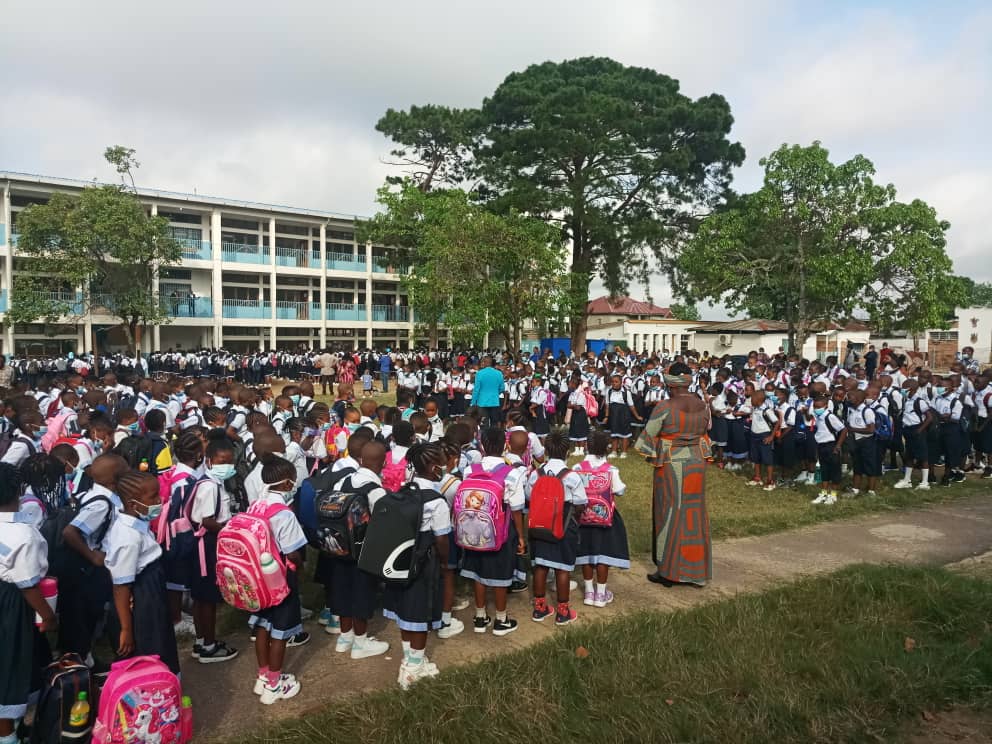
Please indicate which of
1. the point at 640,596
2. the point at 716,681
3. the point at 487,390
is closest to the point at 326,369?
the point at 487,390

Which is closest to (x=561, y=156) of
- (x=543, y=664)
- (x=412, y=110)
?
(x=412, y=110)

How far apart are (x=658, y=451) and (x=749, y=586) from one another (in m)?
1.38

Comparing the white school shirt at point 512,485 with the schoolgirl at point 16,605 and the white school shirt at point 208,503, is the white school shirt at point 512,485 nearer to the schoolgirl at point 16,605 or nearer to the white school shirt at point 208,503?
the white school shirt at point 208,503

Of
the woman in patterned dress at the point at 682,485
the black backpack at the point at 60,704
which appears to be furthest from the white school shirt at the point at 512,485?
the black backpack at the point at 60,704

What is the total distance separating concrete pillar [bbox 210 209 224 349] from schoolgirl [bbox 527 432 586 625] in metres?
27.9

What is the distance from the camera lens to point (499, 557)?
426 cm

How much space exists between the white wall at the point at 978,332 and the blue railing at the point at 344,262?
118 ft

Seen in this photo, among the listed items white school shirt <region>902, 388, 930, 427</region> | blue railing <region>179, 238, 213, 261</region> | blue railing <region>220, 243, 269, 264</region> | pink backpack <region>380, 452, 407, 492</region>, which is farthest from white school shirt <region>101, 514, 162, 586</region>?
blue railing <region>220, 243, 269, 264</region>

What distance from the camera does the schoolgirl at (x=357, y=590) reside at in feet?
12.6

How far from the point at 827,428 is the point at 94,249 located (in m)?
22.2

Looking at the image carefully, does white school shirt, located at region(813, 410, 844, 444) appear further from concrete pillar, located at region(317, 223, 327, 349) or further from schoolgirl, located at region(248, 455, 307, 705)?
concrete pillar, located at region(317, 223, 327, 349)

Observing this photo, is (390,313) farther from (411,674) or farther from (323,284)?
(411,674)

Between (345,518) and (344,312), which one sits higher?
(344,312)

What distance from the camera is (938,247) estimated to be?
1725 centimetres
